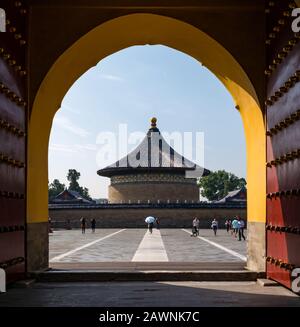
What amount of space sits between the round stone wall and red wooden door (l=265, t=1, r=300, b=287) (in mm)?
42225

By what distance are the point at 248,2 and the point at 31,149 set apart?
3159 millimetres

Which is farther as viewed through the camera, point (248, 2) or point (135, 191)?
point (135, 191)

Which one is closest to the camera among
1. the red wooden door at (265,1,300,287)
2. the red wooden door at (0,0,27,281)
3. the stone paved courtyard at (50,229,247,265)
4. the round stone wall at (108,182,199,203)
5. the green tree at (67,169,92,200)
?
the red wooden door at (265,1,300,287)

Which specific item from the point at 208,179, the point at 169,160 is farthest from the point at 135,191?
the point at 208,179

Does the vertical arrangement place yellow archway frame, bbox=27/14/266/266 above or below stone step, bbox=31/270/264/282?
above

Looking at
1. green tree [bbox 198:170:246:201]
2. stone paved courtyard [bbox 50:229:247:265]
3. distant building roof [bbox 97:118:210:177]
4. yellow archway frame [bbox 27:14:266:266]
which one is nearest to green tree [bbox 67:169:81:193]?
green tree [bbox 198:170:246:201]

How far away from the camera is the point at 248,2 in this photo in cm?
695

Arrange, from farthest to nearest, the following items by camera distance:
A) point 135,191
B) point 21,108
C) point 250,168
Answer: point 135,191 < point 250,168 < point 21,108

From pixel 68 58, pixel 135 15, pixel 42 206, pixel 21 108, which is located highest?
pixel 135 15

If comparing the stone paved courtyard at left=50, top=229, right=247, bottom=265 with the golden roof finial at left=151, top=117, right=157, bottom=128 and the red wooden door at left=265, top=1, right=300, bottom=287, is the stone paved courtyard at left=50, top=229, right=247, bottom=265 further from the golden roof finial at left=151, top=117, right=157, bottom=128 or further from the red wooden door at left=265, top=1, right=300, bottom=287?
the golden roof finial at left=151, top=117, right=157, bottom=128

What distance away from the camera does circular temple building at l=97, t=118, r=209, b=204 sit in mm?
49531

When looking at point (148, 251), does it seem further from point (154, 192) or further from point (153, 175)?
point (153, 175)
